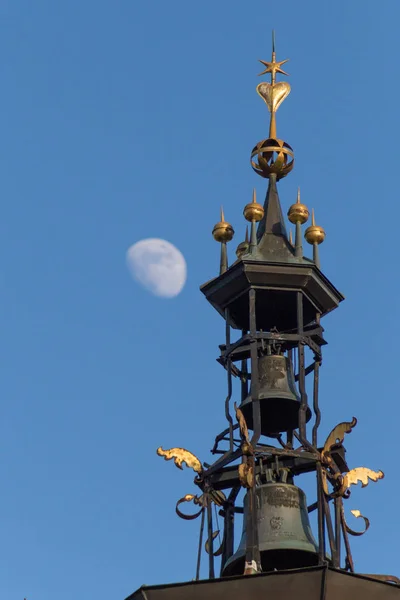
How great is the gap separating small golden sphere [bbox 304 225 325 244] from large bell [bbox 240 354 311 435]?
3789 mm

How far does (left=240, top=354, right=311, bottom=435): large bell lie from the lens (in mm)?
49938

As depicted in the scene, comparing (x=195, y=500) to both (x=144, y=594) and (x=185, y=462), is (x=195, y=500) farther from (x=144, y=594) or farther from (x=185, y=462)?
(x=144, y=594)

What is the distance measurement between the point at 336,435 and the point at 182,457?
414 cm

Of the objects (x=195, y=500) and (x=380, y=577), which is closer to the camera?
(x=380, y=577)

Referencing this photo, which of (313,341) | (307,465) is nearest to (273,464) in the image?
(307,465)

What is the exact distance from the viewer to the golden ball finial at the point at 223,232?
53.0 metres

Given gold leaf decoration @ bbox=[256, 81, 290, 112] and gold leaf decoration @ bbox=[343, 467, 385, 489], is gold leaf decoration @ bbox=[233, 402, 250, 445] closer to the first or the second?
gold leaf decoration @ bbox=[343, 467, 385, 489]

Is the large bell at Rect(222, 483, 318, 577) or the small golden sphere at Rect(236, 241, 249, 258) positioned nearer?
the large bell at Rect(222, 483, 318, 577)

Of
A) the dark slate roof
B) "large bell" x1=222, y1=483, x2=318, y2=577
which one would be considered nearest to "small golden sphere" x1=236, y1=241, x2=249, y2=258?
"large bell" x1=222, y1=483, x2=318, y2=577

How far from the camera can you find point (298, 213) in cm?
5250

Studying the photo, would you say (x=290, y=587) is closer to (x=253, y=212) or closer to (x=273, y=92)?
(x=253, y=212)

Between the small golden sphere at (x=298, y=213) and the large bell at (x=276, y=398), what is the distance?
416cm

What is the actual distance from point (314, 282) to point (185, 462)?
620 cm

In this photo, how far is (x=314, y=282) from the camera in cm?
5125
